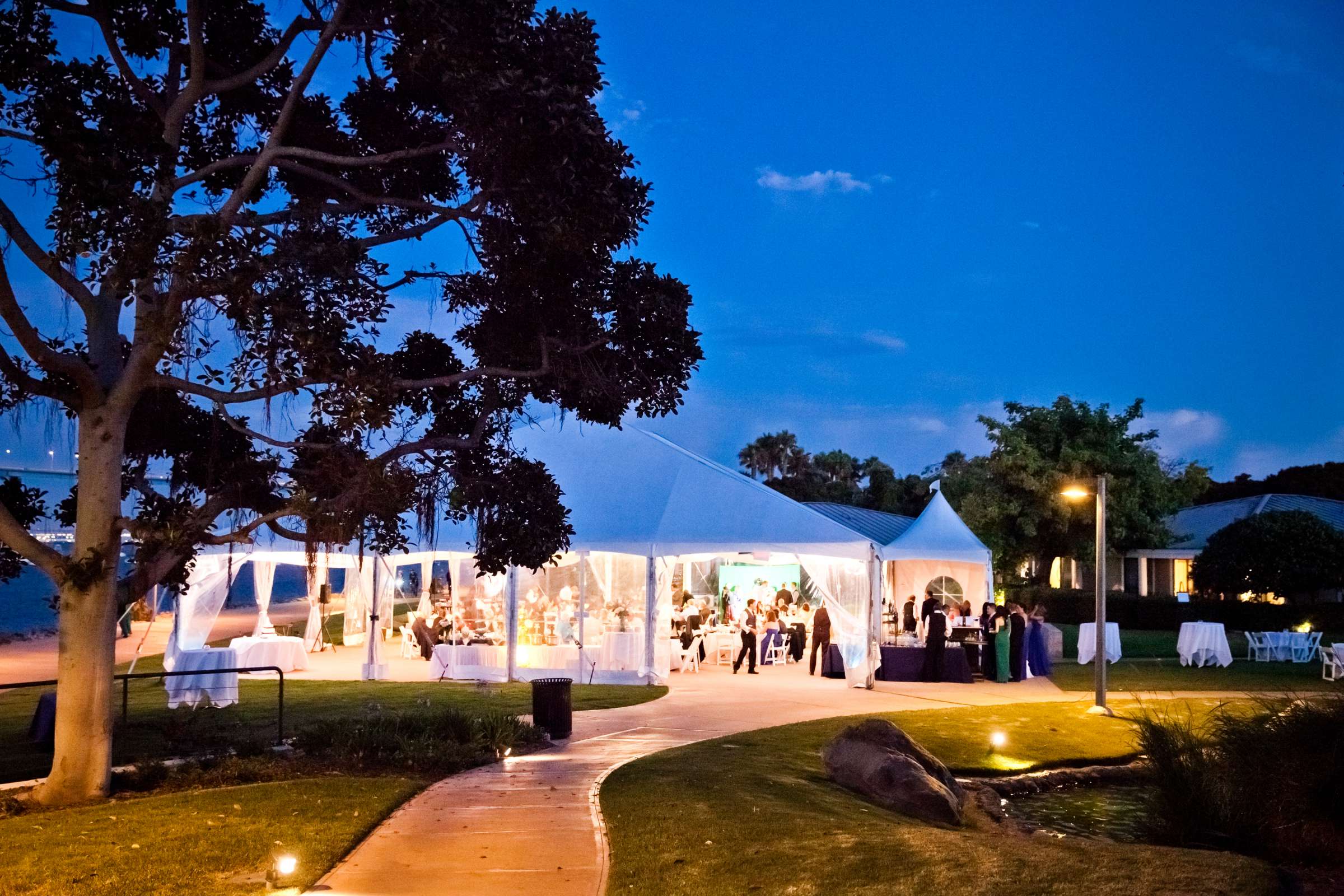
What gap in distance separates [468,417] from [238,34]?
168 inches

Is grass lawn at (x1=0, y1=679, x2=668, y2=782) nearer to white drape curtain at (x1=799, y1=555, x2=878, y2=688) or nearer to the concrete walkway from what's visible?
the concrete walkway

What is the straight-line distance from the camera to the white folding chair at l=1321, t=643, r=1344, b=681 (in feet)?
72.3

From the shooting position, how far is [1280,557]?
3406 centimetres

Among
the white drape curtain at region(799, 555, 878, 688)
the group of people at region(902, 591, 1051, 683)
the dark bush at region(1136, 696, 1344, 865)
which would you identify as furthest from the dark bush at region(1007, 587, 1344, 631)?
the dark bush at region(1136, 696, 1344, 865)

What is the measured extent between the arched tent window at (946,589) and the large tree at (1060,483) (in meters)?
5.21

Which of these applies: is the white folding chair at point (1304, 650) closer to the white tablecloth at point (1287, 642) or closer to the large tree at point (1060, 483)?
the white tablecloth at point (1287, 642)

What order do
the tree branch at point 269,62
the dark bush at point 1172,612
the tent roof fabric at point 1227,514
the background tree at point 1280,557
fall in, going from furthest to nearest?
the tent roof fabric at point 1227,514
the dark bush at point 1172,612
the background tree at point 1280,557
the tree branch at point 269,62

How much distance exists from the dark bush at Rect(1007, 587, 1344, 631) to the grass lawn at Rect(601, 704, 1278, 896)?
2712 cm

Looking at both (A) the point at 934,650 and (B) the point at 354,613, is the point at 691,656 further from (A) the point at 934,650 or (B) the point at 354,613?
(B) the point at 354,613

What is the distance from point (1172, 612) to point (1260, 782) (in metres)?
33.3

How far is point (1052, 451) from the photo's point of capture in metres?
36.9

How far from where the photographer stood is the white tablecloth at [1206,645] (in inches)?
979

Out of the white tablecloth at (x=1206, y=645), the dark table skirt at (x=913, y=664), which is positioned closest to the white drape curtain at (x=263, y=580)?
the dark table skirt at (x=913, y=664)

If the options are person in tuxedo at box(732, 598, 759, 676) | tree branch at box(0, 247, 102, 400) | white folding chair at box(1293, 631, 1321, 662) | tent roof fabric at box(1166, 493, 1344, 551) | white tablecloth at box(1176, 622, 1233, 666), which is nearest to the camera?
tree branch at box(0, 247, 102, 400)
